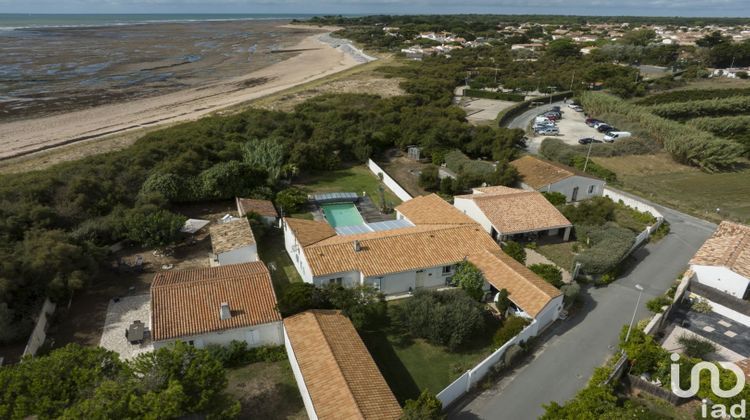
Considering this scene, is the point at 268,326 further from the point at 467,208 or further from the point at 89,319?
the point at 467,208

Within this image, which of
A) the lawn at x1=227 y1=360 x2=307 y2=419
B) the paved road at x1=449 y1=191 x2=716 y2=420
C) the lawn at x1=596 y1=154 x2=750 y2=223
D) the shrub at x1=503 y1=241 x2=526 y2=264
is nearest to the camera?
the lawn at x1=227 y1=360 x2=307 y2=419

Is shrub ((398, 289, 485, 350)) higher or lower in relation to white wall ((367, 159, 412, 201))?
higher

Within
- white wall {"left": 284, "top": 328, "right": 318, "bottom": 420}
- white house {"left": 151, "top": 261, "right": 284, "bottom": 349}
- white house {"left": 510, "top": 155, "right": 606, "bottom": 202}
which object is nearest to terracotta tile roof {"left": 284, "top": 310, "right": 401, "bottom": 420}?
white wall {"left": 284, "top": 328, "right": 318, "bottom": 420}

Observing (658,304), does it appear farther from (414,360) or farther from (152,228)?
(152,228)

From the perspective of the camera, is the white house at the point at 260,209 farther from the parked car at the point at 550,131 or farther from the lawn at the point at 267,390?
the parked car at the point at 550,131

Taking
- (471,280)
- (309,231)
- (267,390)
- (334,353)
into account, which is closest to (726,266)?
(471,280)

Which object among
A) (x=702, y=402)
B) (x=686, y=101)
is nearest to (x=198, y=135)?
(x=702, y=402)

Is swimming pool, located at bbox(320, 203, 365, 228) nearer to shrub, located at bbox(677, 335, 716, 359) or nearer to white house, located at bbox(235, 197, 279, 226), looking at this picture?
white house, located at bbox(235, 197, 279, 226)
